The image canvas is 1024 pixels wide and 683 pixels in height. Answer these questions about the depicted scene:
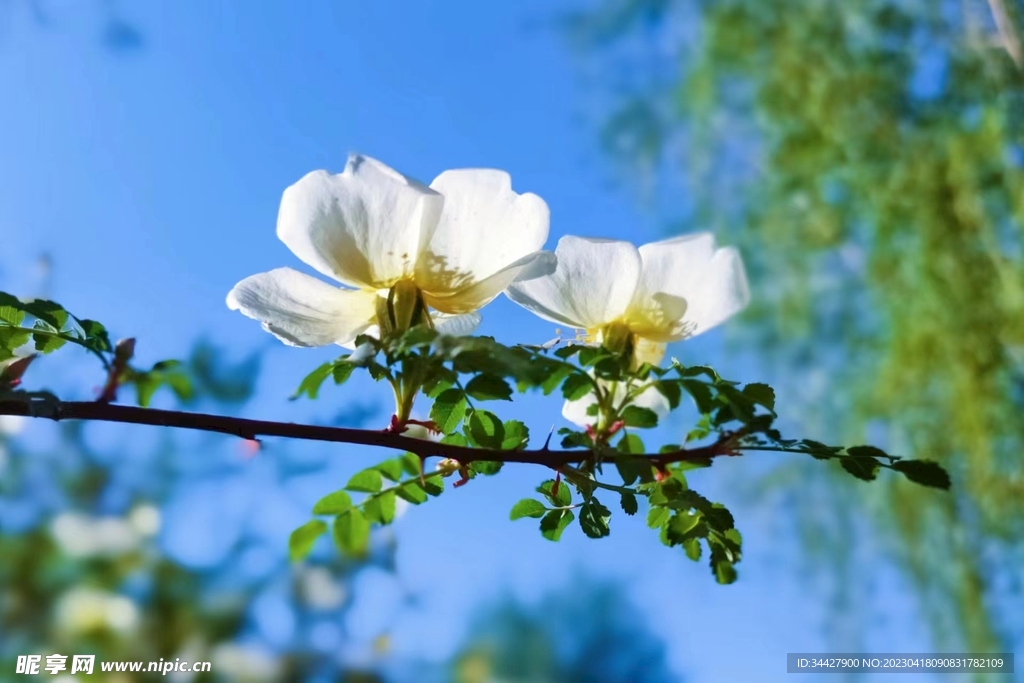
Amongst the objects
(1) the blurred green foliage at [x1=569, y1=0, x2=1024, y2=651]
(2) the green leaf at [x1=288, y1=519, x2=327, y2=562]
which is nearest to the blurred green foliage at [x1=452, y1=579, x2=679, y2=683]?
(1) the blurred green foliage at [x1=569, y1=0, x2=1024, y2=651]

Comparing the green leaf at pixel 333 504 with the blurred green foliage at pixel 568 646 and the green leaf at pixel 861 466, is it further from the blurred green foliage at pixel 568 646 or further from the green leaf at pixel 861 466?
the blurred green foliage at pixel 568 646

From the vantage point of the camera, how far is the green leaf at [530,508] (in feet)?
1.02

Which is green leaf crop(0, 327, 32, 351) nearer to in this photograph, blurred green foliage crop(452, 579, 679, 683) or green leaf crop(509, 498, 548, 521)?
green leaf crop(509, 498, 548, 521)

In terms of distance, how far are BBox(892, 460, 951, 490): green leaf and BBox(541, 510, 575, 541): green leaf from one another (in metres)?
0.11

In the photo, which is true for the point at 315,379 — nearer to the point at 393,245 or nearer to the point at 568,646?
the point at 393,245

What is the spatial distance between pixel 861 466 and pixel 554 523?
0.10m

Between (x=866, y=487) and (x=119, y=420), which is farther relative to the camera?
(x=866, y=487)

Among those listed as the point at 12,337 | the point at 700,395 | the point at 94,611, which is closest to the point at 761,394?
the point at 700,395

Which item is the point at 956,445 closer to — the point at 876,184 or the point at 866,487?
the point at 866,487

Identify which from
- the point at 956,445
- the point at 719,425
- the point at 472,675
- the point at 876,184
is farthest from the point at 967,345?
the point at 719,425

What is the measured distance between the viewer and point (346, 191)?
0.93ft

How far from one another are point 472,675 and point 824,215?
1572 millimetres

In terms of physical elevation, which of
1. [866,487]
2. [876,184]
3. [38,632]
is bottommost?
[38,632]

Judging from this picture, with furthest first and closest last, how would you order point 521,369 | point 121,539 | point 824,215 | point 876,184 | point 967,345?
1. point 824,215
2. point 876,184
3. point 967,345
4. point 121,539
5. point 521,369
